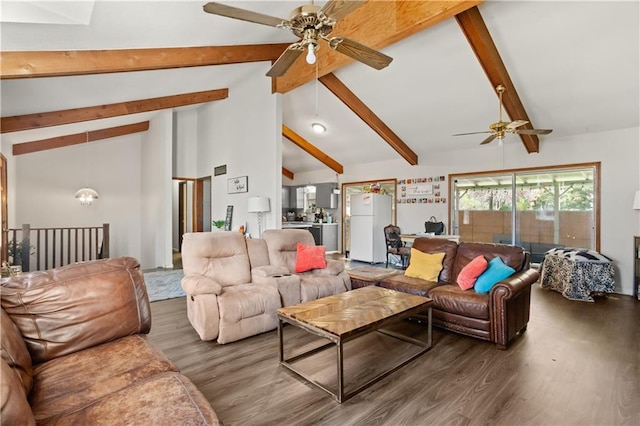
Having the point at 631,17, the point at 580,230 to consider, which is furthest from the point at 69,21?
the point at 580,230

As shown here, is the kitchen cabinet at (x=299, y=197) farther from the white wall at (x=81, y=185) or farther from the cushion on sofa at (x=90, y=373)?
the cushion on sofa at (x=90, y=373)

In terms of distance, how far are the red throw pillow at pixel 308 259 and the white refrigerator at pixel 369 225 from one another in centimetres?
366

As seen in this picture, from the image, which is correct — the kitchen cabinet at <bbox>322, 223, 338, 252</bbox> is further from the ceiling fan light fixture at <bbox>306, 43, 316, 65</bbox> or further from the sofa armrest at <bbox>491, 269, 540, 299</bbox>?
the ceiling fan light fixture at <bbox>306, 43, 316, 65</bbox>

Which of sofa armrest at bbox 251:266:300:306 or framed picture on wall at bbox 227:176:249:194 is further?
framed picture on wall at bbox 227:176:249:194

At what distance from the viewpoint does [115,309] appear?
1.90 m

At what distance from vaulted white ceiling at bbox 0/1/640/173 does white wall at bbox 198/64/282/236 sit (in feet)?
1.50

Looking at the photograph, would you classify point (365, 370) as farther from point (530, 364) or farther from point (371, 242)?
point (371, 242)

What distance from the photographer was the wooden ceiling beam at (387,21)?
10.9 feet

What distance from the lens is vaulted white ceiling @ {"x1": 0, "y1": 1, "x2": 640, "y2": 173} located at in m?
3.27

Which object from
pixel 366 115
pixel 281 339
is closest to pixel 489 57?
pixel 366 115

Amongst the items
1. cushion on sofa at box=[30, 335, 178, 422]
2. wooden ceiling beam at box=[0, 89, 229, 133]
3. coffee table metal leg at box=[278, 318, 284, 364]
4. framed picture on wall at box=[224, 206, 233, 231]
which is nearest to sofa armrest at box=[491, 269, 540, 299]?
coffee table metal leg at box=[278, 318, 284, 364]

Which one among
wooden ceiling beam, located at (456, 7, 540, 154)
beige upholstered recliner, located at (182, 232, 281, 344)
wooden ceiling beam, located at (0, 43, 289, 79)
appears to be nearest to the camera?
beige upholstered recliner, located at (182, 232, 281, 344)

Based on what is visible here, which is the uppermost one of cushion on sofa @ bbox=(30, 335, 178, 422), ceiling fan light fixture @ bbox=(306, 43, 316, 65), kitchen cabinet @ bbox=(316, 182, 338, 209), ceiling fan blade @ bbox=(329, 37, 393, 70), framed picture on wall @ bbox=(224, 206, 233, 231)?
ceiling fan blade @ bbox=(329, 37, 393, 70)

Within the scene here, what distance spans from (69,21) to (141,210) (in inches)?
235
